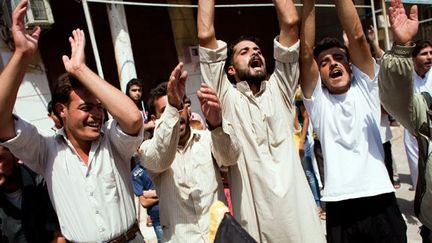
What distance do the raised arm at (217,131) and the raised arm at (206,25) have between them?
0.31 metres

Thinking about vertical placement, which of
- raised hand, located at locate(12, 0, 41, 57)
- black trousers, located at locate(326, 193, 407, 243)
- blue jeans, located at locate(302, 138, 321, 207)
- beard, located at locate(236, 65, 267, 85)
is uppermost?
raised hand, located at locate(12, 0, 41, 57)

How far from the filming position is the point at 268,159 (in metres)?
1.82

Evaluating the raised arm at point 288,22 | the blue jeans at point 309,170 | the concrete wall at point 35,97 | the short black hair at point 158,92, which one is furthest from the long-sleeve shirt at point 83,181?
the concrete wall at point 35,97

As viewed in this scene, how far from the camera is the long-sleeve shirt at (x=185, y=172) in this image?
163cm

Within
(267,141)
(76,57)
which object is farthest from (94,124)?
(267,141)

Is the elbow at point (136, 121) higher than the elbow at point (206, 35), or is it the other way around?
the elbow at point (206, 35)

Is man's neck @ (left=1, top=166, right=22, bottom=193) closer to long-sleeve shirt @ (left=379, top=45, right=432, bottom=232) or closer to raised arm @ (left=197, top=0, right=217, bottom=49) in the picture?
raised arm @ (left=197, top=0, right=217, bottom=49)

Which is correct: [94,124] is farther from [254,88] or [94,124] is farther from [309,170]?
[309,170]

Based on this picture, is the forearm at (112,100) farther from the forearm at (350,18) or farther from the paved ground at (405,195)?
the paved ground at (405,195)

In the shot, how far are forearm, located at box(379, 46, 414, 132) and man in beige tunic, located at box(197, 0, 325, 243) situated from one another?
0.47 m

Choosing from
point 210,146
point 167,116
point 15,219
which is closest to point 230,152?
point 210,146

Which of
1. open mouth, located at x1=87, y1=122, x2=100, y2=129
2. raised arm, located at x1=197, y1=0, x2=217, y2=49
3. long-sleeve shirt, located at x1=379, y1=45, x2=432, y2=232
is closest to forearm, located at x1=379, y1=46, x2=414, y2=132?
long-sleeve shirt, located at x1=379, y1=45, x2=432, y2=232

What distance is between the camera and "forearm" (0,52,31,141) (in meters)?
1.44

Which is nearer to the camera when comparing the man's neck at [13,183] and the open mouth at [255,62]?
the man's neck at [13,183]
